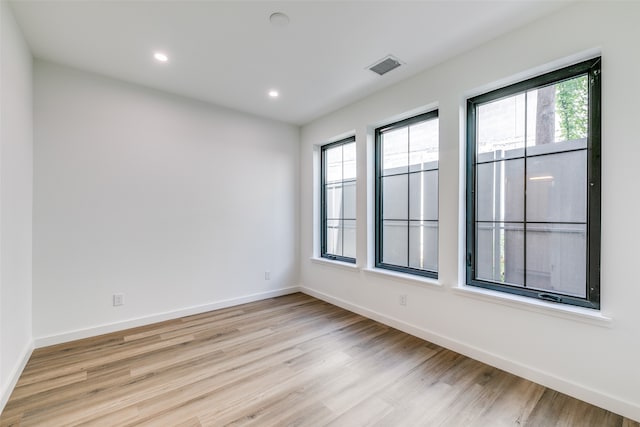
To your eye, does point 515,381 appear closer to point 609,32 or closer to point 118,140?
point 609,32

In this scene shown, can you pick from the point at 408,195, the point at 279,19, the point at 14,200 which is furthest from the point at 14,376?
the point at 408,195

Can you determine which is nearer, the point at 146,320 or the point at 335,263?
the point at 146,320

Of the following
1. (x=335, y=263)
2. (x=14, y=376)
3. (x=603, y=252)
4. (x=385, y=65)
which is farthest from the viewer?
(x=335, y=263)

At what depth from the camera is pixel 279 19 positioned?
2.10 m

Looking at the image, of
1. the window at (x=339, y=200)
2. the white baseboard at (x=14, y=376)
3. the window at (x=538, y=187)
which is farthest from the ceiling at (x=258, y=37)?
the white baseboard at (x=14, y=376)

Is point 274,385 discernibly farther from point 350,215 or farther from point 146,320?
point 350,215

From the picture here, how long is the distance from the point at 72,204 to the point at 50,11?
164cm

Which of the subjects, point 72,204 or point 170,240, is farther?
point 170,240

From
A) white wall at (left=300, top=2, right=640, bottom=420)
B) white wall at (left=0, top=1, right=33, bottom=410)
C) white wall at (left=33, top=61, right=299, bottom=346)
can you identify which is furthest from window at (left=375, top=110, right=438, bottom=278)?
white wall at (left=0, top=1, right=33, bottom=410)

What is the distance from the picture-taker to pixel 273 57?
261 cm

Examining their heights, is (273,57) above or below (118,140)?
above

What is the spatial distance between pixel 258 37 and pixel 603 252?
116 inches

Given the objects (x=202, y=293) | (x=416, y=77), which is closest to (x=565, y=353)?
(x=416, y=77)

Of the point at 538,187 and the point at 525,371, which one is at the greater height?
the point at 538,187
